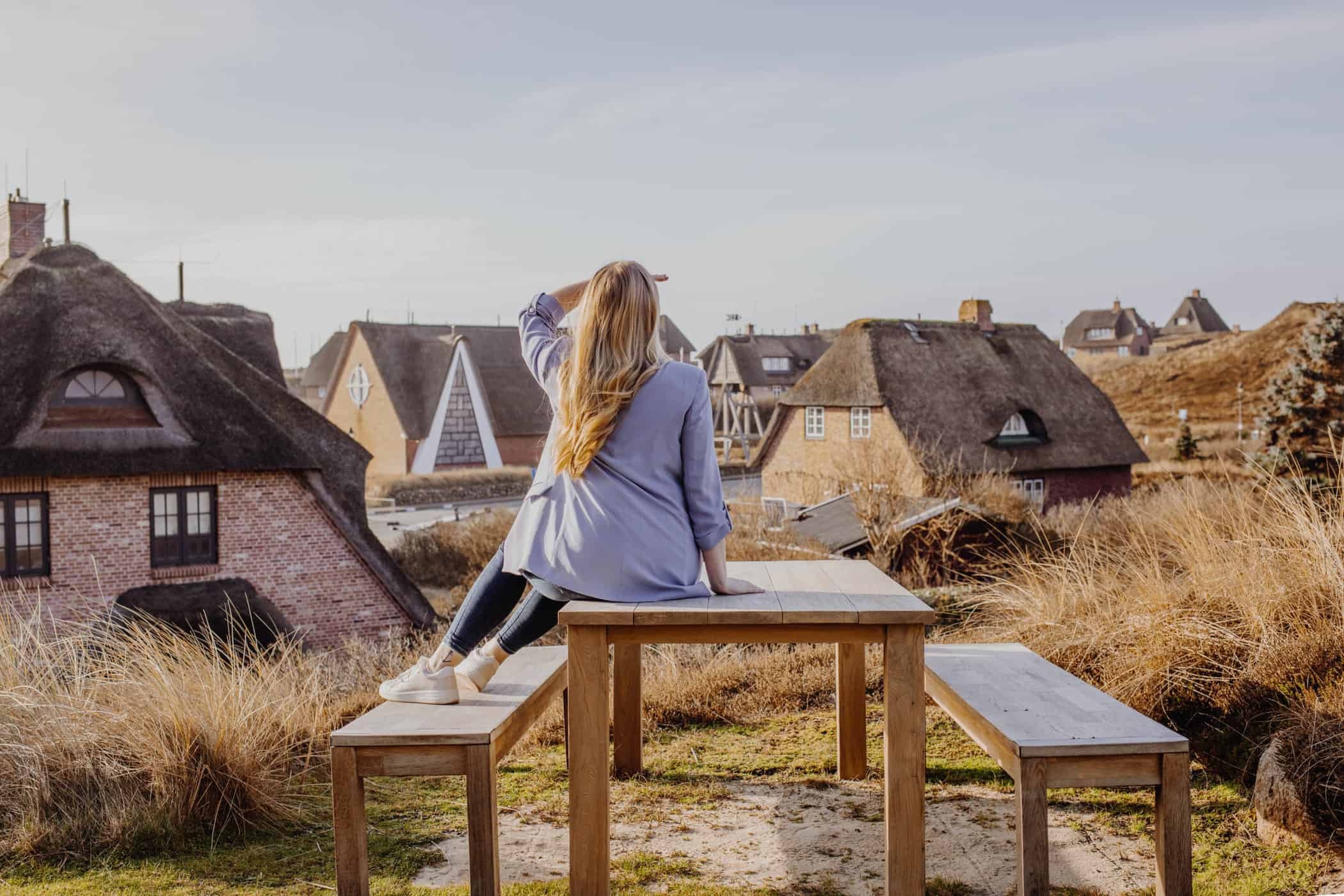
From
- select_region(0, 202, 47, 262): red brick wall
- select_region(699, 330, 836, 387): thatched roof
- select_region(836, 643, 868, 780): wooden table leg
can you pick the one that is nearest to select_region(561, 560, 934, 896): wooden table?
select_region(836, 643, 868, 780): wooden table leg

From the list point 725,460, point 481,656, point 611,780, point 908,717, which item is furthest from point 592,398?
point 725,460

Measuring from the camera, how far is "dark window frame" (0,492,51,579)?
53.4ft

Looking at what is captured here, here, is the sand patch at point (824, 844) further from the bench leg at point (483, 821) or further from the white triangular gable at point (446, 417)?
the white triangular gable at point (446, 417)

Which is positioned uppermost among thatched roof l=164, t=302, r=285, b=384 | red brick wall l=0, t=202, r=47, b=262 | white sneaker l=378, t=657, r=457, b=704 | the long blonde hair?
red brick wall l=0, t=202, r=47, b=262

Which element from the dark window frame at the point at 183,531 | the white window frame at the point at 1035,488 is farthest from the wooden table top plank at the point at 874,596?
the white window frame at the point at 1035,488

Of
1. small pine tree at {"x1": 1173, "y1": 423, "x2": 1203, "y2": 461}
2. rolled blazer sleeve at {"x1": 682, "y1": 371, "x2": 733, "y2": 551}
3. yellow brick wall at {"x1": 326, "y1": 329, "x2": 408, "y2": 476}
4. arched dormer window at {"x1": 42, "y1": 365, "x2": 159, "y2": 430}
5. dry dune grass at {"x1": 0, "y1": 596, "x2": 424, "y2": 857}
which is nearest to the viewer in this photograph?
rolled blazer sleeve at {"x1": 682, "y1": 371, "x2": 733, "y2": 551}

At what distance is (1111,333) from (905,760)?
10617 centimetres

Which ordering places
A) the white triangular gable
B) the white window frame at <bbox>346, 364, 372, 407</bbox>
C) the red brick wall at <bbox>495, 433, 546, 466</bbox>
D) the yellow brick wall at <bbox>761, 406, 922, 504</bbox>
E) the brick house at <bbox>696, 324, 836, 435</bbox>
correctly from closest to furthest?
the yellow brick wall at <bbox>761, 406, 922, 504</bbox>, the white triangular gable, the white window frame at <bbox>346, 364, 372, 407</bbox>, the red brick wall at <bbox>495, 433, 546, 466</bbox>, the brick house at <bbox>696, 324, 836, 435</bbox>

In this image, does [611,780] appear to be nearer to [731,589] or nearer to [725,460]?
[731,589]

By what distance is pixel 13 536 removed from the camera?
53.6 ft

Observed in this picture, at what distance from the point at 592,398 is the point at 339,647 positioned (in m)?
15.9

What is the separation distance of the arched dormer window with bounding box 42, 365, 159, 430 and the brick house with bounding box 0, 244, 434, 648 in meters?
0.02

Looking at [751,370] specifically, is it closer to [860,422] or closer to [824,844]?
[860,422]

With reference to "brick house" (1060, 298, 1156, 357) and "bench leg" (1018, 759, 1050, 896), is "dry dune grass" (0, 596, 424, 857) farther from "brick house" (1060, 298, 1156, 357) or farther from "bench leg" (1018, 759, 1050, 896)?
"brick house" (1060, 298, 1156, 357)
